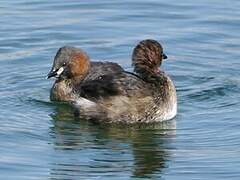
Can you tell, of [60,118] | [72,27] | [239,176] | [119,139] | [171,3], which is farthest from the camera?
[171,3]

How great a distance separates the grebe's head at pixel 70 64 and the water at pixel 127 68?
1.32ft

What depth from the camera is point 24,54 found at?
16.2 meters

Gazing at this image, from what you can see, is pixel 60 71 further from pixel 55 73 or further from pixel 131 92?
pixel 131 92

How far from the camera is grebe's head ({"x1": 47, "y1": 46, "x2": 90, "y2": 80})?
14750 millimetres

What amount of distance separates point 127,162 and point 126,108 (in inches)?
69.0

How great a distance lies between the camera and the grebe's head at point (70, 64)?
1475 cm

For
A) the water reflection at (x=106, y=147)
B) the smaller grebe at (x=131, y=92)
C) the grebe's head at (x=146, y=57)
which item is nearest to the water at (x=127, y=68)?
the water reflection at (x=106, y=147)

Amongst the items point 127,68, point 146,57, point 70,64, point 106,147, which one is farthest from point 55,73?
point 106,147

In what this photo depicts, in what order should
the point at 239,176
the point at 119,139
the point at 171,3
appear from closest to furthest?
the point at 239,176
the point at 119,139
the point at 171,3

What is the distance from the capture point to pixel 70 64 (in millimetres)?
14930

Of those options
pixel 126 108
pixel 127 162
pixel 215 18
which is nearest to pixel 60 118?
pixel 126 108

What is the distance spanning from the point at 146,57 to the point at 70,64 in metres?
1.34

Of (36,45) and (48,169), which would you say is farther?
(36,45)

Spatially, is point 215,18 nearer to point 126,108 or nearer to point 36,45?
point 36,45
